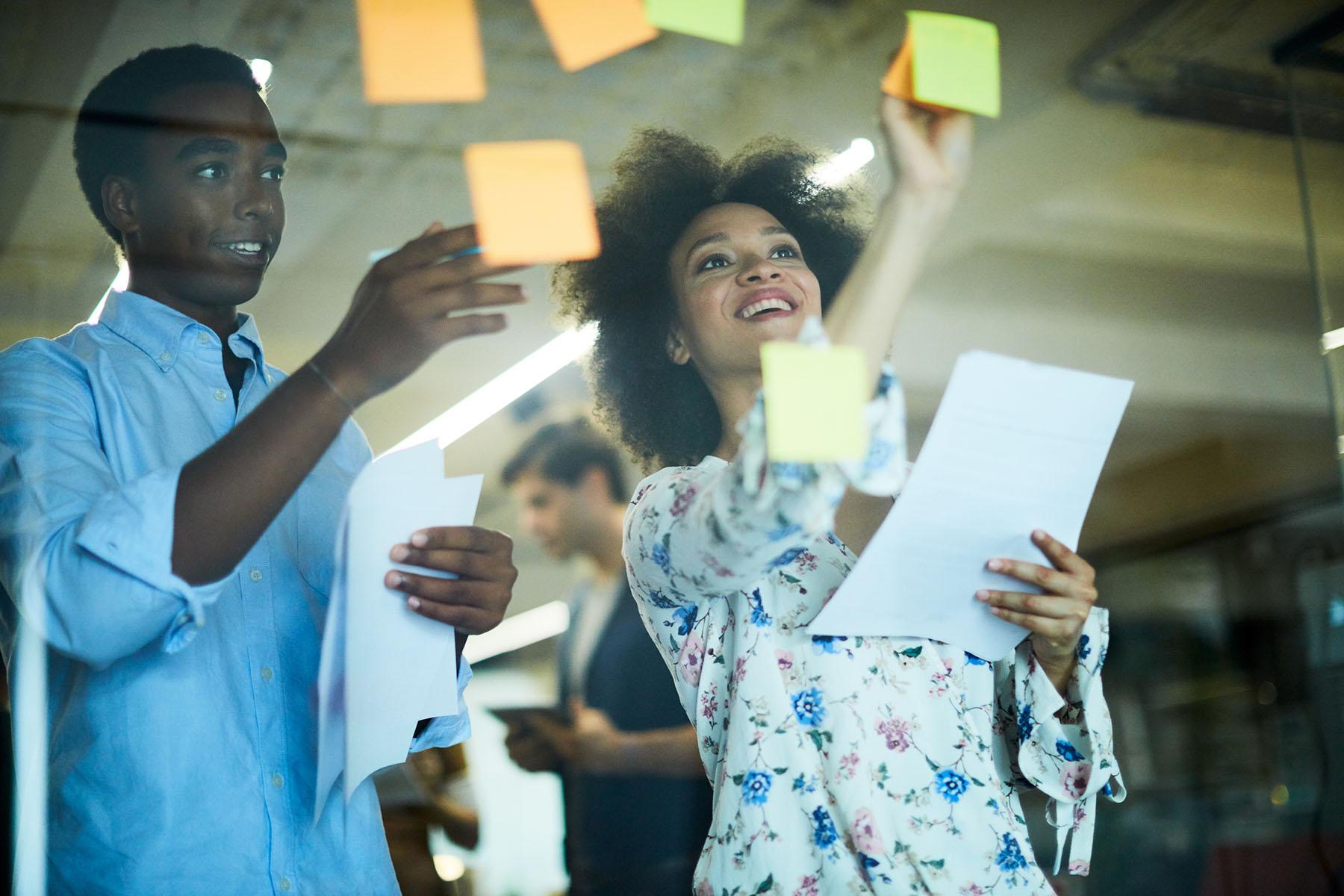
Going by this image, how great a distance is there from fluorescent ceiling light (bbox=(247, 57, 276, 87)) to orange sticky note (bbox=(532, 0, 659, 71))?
1.23ft

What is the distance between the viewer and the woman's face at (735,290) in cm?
114

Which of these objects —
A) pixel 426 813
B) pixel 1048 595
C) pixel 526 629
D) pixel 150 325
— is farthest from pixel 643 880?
pixel 150 325

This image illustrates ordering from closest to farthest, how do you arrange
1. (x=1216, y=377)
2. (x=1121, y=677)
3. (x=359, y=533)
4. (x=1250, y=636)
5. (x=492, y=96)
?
(x=359, y=533), (x=492, y=96), (x=1216, y=377), (x=1250, y=636), (x=1121, y=677)

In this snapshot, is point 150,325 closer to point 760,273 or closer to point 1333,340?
point 760,273

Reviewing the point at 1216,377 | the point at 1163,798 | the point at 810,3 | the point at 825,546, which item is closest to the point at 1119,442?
the point at 1216,377

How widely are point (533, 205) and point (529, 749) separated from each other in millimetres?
1459

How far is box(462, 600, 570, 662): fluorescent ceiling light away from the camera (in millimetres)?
2305

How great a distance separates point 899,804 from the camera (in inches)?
37.0

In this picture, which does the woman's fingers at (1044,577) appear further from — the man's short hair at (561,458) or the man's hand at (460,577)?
the man's short hair at (561,458)

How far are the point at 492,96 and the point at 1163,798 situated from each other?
3.46m

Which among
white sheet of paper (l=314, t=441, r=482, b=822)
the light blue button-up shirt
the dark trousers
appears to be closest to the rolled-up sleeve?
the light blue button-up shirt

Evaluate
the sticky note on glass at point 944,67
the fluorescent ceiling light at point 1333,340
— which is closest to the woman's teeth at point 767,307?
the sticky note on glass at point 944,67

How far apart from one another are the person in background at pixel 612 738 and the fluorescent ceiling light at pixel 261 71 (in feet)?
2.25

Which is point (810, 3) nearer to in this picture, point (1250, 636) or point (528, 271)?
point (528, 271)
